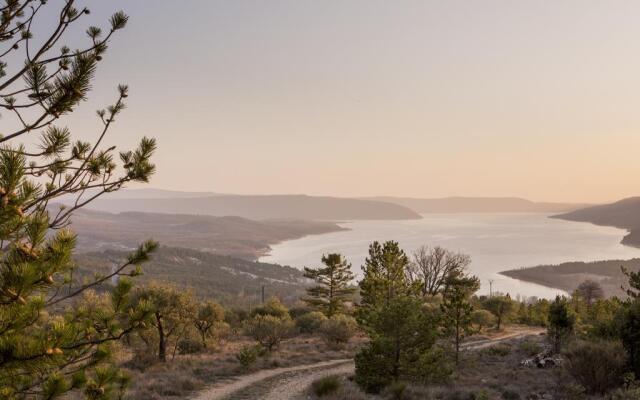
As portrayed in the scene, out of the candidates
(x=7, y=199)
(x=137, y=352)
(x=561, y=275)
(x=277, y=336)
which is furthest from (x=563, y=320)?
(x=561, y=275)

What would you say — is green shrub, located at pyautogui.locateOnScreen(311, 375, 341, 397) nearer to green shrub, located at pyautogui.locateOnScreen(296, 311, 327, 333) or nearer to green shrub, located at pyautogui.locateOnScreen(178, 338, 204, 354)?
green shrub, located at pyautogui.locateOnScreen(178, 338, 204, 354)

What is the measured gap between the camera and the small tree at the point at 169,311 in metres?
27.5

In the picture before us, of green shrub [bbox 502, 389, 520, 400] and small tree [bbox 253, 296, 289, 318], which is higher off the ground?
green shrub [bbox 502, 389, 520, 400]

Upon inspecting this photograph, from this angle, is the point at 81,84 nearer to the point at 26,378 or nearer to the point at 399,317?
the point at 26,378

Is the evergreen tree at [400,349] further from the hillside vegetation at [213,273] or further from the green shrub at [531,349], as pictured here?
the hillside vegetation at [213,273]

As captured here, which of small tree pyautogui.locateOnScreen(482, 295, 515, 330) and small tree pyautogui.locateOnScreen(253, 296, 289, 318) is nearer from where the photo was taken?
small tree pyautogui.locateOnScreen(253, 296, 289, 318)

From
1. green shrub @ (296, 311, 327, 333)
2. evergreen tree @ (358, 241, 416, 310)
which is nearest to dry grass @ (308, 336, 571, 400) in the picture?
evergreen tree @ (358, 241, 416, 310)

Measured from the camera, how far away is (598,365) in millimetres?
16469

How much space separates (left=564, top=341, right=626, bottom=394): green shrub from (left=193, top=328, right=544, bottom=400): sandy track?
37.9 ft

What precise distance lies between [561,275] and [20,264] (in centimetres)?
15329

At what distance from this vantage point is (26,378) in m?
5.21

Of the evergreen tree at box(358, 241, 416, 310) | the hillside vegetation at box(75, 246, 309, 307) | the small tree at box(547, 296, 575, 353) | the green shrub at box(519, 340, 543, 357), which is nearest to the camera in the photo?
the small tree at box(547, 296, 575, 353)

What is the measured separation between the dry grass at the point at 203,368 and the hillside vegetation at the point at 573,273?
108 m

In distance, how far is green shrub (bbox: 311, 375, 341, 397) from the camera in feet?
59.3
